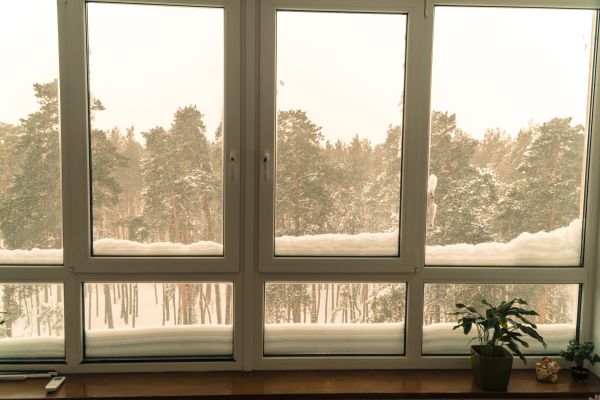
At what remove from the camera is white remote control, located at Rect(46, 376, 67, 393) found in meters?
1.92

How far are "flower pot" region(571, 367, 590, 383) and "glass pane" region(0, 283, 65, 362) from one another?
2.43 m

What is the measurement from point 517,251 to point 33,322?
2359 millimetres

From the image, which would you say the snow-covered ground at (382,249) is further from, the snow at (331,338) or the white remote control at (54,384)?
the white remote control at (54,384)

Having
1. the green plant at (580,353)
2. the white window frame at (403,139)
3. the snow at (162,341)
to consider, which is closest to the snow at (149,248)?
the white window frame at (403,139)

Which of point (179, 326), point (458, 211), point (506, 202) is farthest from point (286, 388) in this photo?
point (506, 202)

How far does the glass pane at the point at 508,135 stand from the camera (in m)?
2.10

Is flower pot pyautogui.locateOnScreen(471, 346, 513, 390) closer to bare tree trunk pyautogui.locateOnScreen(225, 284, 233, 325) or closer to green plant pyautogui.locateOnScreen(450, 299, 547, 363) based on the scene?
green plant pyautogui.locateOnScreen(450, 299, 547, 363)

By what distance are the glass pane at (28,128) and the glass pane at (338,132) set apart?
104cm

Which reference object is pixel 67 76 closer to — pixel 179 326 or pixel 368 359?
pixel 179 326

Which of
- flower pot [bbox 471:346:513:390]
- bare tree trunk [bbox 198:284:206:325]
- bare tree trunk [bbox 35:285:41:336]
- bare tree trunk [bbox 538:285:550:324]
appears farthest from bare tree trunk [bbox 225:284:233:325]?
bare tree trunk [bbox 538:285:550:324]

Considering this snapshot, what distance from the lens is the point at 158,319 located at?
214 centimetres

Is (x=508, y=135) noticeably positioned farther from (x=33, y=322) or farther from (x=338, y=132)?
(x=33, y=322)

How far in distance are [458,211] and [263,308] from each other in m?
1.05

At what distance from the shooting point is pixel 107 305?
6.98 ft
